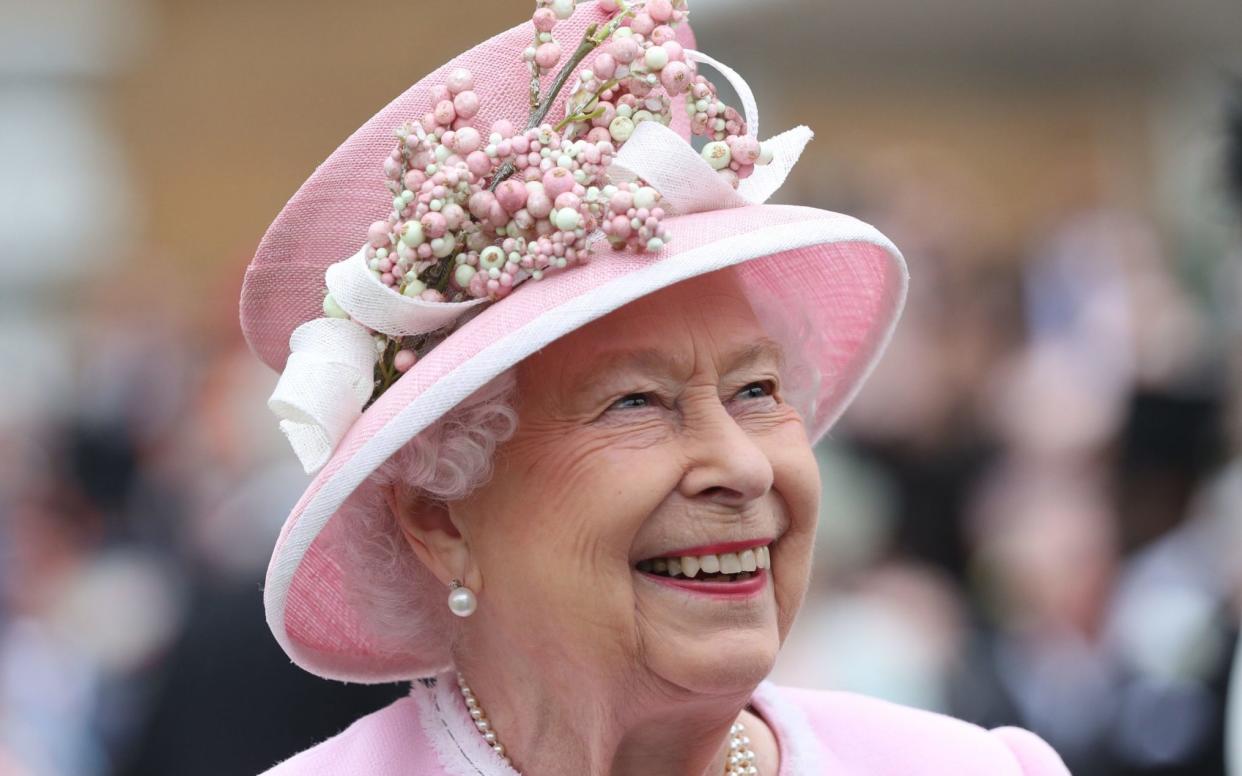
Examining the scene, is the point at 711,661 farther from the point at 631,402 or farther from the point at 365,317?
the point at 365,317

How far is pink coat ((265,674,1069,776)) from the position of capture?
279cm

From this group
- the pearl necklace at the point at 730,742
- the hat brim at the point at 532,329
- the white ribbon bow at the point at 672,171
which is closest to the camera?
the hat brim at the point at 532,329

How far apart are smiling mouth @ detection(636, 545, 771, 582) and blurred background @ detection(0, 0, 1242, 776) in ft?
7.91

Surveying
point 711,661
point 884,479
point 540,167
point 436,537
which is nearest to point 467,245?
point 540,167

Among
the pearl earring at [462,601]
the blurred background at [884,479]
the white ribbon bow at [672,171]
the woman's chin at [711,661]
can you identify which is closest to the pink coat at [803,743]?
the pearl earring at [462,601]

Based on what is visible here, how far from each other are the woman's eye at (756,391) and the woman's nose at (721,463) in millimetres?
120

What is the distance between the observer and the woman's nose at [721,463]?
8.07ft

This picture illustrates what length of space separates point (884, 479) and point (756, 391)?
3.86 meters

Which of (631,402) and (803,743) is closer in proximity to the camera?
(631,402)

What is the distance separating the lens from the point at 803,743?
2893 mm

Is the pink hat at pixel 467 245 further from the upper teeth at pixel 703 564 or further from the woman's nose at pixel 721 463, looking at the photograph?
the upper teeth at pixel 703 564

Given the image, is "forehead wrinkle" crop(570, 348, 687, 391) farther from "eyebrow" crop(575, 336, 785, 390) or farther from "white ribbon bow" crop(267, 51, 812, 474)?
"white ribbon bow" crop(267, 51, 812, 474)

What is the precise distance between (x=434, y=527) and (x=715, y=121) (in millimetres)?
716

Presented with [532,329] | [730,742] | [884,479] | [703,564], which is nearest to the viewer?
[532,329]
